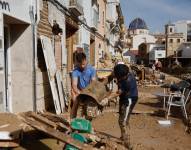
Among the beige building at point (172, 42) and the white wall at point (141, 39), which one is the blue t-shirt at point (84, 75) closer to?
the beige building at point (172, 42)

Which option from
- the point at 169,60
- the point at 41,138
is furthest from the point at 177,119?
the point at 169,60

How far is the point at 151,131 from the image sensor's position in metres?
8.70

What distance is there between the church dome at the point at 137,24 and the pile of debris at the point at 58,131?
12324 cm

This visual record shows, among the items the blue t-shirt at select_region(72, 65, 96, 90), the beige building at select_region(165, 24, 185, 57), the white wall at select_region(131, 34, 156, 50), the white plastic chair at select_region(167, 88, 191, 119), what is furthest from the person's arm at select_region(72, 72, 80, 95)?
the white wall at select_region(131, 34, 156, 50)

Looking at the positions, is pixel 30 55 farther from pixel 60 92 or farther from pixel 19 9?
pixel 60 92

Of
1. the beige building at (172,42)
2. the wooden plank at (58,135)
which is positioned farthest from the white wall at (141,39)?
the wooden plank at (58,135)

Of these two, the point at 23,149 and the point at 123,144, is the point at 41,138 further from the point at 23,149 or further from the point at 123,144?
the point at 123,144

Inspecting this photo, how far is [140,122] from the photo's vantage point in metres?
9.75

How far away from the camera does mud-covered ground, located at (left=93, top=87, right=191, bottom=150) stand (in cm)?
744

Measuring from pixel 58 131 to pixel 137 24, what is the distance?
127595 millimetres

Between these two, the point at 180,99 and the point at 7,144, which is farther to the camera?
the point at 180,99

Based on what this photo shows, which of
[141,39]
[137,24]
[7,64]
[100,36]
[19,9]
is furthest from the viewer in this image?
[137,24]

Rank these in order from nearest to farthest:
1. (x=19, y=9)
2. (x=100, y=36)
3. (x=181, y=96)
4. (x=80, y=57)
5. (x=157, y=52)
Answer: (x=80, y=57)
(x=19, y=9)
(x=181, y=96)
(x=100, y=36)
(x=157, y=52)

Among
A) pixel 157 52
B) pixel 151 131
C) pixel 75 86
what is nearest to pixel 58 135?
pixel 75 86
